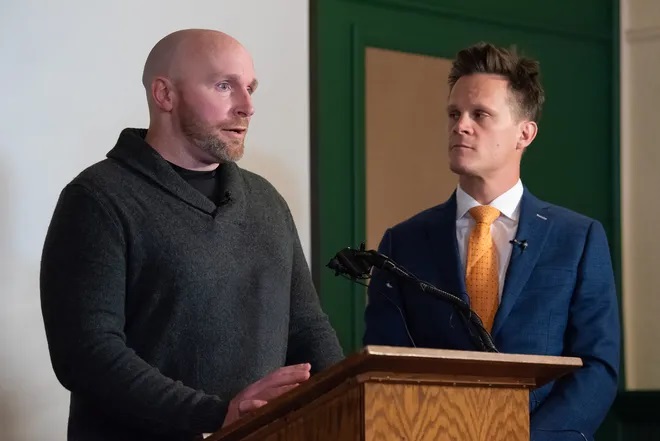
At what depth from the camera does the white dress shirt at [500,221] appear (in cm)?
327

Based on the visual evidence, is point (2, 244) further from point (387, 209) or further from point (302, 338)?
point (387, 209)

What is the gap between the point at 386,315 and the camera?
3.29m

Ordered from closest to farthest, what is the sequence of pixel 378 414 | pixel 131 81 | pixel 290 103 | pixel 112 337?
pixel 378 414 < pixel 112 337 < pixel 131 81 < pixel 290 103

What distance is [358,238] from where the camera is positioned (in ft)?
15.0

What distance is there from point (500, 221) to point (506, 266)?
146 mm

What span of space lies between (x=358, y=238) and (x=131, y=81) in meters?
1.07

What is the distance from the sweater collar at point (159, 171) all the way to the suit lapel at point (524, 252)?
69 centimetres

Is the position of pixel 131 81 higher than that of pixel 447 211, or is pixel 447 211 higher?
pixel 131 81

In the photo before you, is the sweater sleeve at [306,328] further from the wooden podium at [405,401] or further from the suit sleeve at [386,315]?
the wooden podium at [405,401]

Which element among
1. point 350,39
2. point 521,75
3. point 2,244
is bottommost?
point 2,244

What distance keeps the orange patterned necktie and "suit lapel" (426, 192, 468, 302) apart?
0.03m

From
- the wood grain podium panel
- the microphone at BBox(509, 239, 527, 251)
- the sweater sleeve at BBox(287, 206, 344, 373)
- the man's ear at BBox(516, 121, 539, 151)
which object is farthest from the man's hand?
the man's ear at BBox(516, 121, 539, 151)

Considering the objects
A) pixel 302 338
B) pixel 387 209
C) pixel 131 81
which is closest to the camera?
pixel 302 338

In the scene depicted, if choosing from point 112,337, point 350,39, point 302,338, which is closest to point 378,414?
point 112,337
